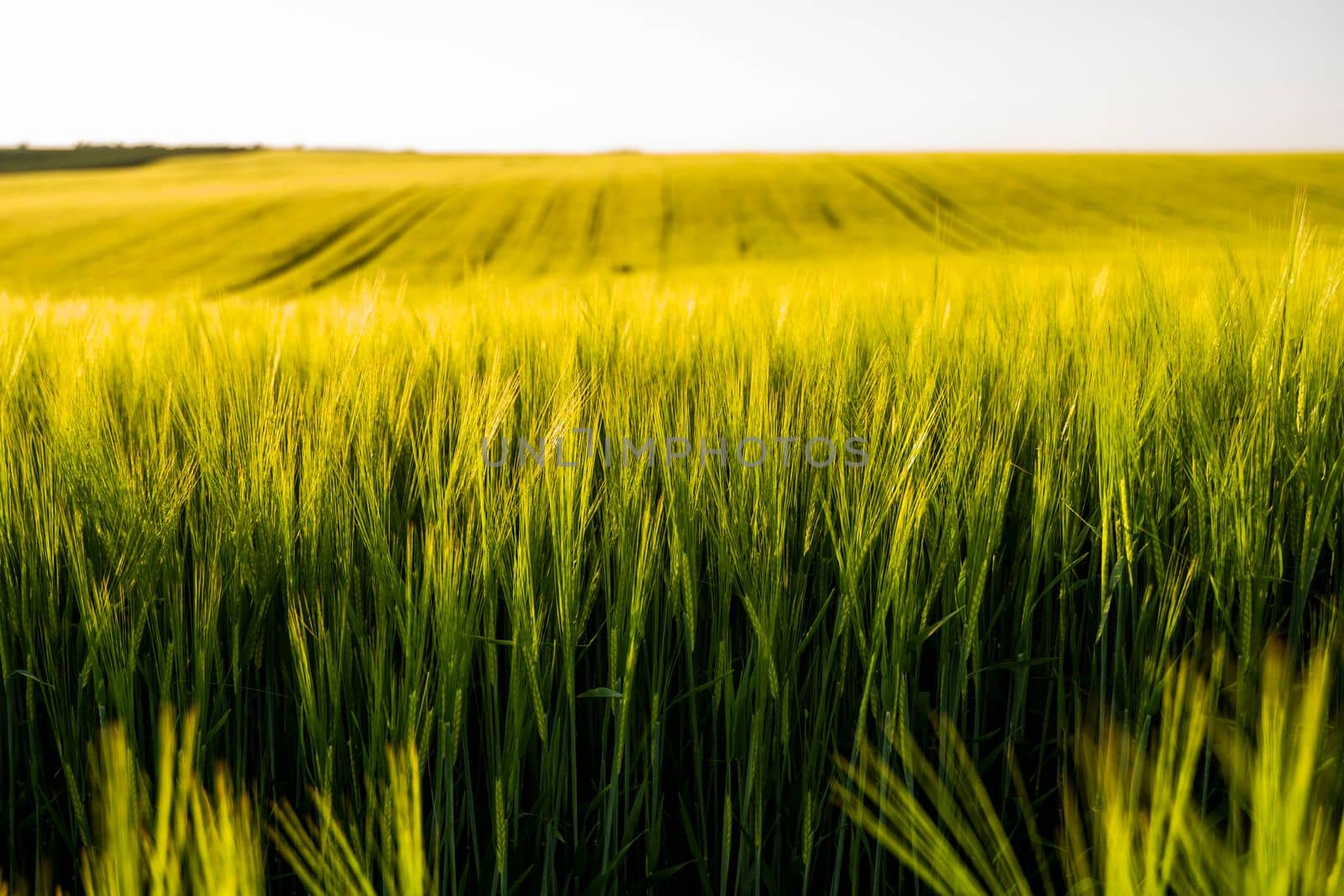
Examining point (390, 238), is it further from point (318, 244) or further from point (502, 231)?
point (502, 231)

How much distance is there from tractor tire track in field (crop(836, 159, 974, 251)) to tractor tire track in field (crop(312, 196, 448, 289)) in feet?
30.8

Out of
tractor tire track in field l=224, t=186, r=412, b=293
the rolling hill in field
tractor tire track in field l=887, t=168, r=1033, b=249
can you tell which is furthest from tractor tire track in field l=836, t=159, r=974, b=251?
tractor tire track in field l=224, t=186, r=412, b=293

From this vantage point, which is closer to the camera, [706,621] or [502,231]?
[706,621]

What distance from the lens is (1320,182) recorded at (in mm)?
17391

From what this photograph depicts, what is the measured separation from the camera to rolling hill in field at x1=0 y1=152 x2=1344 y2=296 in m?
14.3

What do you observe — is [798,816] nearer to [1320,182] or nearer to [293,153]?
[1320,182]

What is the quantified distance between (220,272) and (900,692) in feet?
52.4

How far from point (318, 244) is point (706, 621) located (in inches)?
672

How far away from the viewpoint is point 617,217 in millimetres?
17766

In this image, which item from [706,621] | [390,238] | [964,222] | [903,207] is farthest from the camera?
[903,207]

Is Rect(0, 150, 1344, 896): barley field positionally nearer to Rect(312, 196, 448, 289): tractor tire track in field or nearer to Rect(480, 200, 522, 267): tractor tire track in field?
Rect(312, 196, 448, 289): tractor tire track in field

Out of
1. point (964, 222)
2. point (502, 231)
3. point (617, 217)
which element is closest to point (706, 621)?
point (964, 222)

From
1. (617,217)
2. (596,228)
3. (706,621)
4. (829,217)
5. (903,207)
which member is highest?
(903,207)

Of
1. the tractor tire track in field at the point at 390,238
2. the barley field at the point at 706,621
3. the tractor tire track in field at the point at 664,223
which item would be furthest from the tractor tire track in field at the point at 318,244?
the barley field at the point at 706,621
